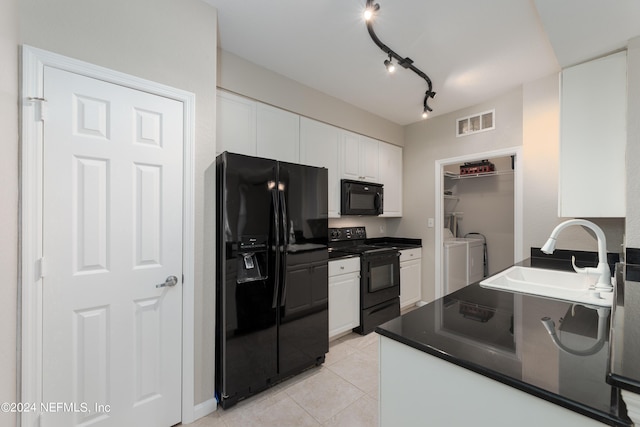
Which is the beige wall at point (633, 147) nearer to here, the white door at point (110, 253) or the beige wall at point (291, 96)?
the beige wall at point (291, 96)

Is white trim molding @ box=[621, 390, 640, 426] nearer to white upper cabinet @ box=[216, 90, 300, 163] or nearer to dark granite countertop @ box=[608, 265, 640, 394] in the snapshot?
dark granite countertop @ box=[608, 265, 640, 394]

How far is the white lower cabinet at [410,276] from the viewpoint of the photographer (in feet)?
11.5

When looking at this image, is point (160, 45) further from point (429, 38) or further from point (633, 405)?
point (633, 405)

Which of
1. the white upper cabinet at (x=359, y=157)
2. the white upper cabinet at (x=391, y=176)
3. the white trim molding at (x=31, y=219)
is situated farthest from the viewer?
the white upper cabinet at (x=391, y=176)

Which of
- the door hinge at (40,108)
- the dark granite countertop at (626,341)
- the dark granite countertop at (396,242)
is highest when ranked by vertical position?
the door hinge at (40,108)

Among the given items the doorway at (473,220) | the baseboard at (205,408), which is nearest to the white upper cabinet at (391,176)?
the doorway at (473,220)

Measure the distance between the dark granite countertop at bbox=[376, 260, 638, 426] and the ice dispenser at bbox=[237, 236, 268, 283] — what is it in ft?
3.83

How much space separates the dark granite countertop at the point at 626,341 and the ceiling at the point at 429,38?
5.04 feet

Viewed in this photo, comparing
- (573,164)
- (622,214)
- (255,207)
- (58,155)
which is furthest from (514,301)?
(58,155)

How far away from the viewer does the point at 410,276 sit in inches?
142

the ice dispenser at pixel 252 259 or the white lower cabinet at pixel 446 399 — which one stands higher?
the ice dispenser at pixel 252 259

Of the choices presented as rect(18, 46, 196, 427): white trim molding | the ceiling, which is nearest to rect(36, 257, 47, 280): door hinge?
rect(18, 46, 196, 427): white trim molding

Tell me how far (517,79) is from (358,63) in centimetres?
164

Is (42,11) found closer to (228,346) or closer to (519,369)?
(228,346)
